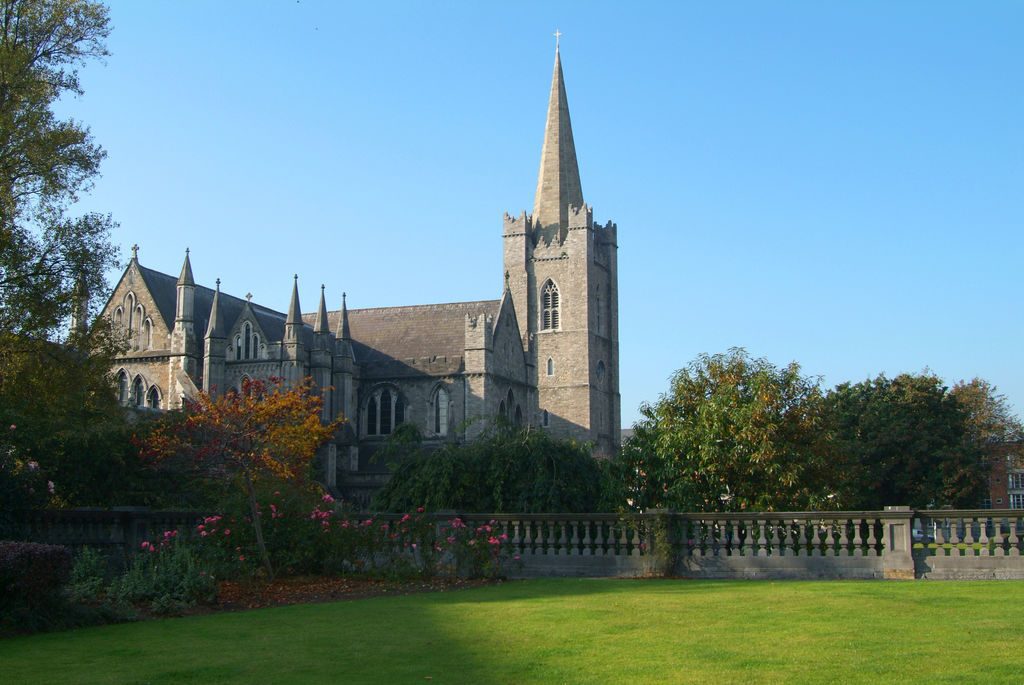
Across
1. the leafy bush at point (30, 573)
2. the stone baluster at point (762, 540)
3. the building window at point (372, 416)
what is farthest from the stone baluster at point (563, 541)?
the building window at point (372, 416)

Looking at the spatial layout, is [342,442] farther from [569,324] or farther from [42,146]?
[42,146]

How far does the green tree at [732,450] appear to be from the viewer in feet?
105

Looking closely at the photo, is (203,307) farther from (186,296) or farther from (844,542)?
(844,542)

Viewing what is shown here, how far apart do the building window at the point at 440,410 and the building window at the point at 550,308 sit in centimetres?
1271

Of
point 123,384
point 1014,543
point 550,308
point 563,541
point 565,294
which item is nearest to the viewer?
point 1014,543

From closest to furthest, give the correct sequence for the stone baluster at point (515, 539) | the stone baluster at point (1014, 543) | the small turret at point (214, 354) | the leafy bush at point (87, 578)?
the leafy bush at point (87, 578) → the stone baluster at point (1014, 543) → the stone baluster at point (515, 539) → the small turret at point (214, 354)

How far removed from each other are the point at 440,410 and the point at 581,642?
59.1m

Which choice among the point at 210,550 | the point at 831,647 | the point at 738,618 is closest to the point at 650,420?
the point at 210,550

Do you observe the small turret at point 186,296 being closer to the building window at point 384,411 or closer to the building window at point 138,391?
the building window at point 138,391

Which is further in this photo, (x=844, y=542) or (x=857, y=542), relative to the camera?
(x=844, y=542)

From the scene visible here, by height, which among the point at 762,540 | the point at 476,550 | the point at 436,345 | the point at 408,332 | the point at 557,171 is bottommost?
the point at 476,550

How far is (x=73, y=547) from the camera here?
1852 centimetres

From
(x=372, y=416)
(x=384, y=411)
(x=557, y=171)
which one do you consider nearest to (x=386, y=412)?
(x=384, y=411)

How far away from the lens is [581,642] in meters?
10.9
